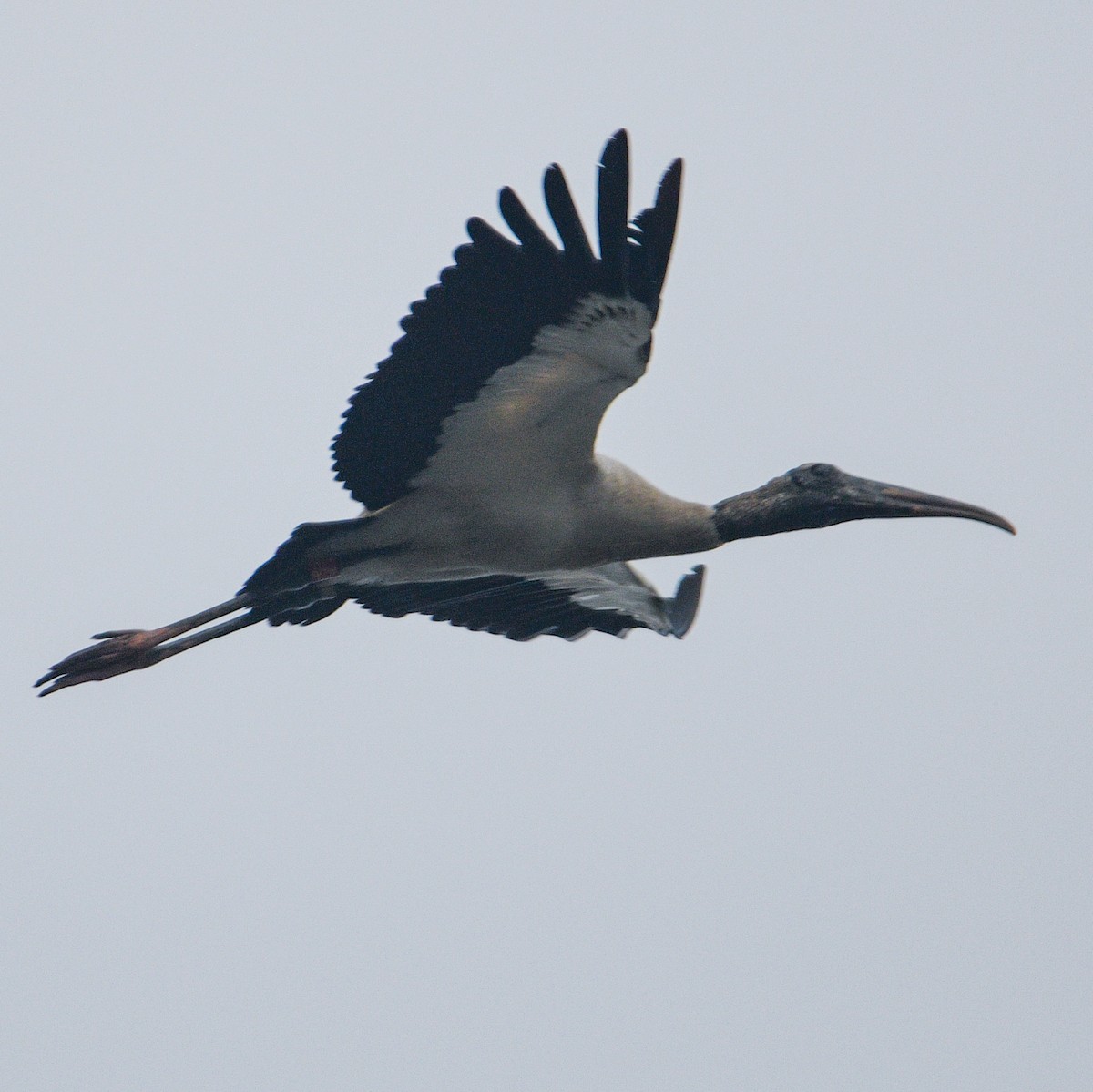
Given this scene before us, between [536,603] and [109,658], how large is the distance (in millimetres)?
2047

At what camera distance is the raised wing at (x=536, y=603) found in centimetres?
914

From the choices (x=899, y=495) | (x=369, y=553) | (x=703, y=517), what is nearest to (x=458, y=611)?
(x=369, y=553)

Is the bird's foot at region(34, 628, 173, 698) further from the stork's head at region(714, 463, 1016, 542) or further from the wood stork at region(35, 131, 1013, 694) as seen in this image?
the stork's head at region(714, 463, 1016, 542)

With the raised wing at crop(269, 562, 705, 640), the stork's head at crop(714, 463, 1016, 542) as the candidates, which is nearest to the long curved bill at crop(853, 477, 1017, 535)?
the stork's head at crop(714, 463, 1016, 542)

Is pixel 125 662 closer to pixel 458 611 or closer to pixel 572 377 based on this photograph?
pixel 458 611

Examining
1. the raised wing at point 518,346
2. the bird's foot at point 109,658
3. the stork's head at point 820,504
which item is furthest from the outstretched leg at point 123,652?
the stork's head at point 820,504

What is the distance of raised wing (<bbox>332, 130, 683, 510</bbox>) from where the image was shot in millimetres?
7527

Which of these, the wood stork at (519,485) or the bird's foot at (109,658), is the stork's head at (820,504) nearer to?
the wood stork at (519,485)

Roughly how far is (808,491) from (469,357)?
6.98 ft

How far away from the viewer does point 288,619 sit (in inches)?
360

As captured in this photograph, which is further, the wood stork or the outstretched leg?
the outstretched leg

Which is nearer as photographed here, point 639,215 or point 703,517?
point 639,215

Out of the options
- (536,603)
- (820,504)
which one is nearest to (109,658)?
(536,603)

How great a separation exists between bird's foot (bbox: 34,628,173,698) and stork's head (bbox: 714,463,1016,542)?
2750mm
